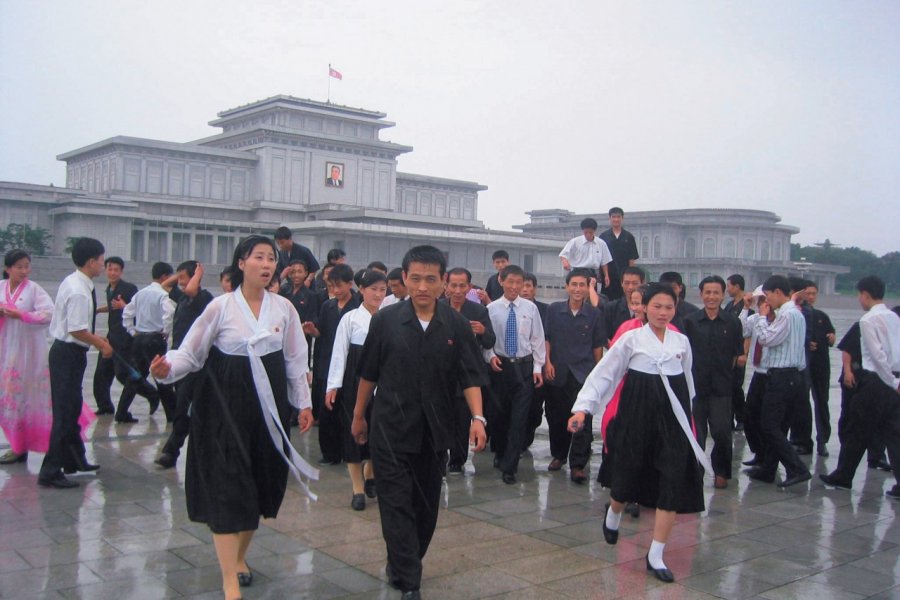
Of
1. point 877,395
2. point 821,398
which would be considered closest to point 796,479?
point 877,395

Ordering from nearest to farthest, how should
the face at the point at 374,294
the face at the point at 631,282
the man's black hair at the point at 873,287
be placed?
the face at the point at 374,294, the man's black hair at the point at 873,287, the face at the point at 631,282

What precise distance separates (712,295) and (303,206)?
53.4 m

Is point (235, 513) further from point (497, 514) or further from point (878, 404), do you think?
point (878, 404)

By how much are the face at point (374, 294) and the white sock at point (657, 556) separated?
264 centimetres

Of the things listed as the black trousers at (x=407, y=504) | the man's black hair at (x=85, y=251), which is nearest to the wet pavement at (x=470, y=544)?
the black trousers at (x=407, y=504)

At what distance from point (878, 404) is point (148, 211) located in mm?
51526

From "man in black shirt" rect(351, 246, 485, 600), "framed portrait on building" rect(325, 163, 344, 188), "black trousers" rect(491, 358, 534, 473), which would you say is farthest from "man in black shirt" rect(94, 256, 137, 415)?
"framed portrait on building" rect(325, 163, 344, 188)

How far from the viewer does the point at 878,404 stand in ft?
22.1

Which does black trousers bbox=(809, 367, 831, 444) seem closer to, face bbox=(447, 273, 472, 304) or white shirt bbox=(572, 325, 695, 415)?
face bbox=(447, 273, 472, 304)

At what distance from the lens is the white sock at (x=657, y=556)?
4621 millimetres

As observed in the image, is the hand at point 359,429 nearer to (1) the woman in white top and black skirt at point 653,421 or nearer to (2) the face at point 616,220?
(1) the woman in white top and black skirt at point 653,421

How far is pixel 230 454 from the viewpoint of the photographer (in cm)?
410

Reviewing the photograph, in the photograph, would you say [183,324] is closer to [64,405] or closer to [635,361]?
[64,405]

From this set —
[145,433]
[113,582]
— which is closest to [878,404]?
[113,582]
